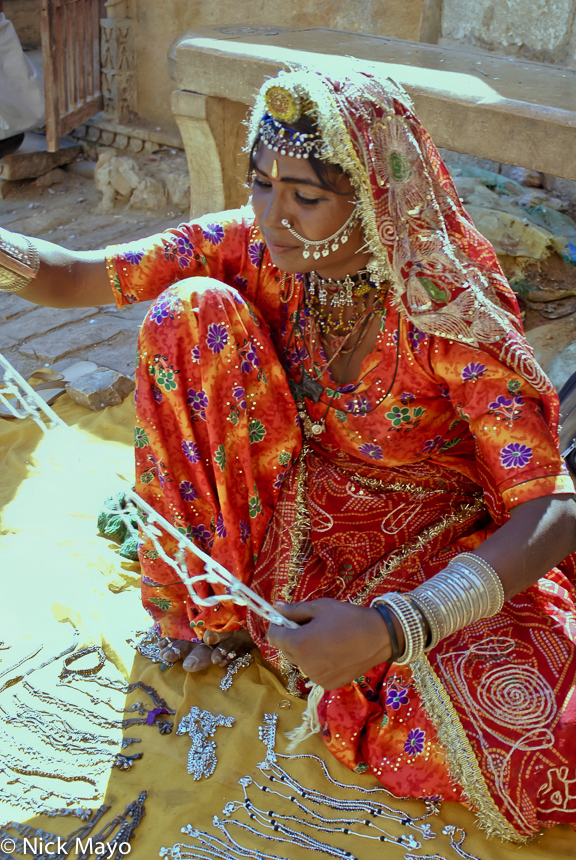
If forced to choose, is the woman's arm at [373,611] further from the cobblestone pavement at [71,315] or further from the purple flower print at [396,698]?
the cobblestone pavement at [71,315]

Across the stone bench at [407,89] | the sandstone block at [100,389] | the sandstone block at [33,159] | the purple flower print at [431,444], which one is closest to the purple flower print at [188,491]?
the purple flower print at [431,444]

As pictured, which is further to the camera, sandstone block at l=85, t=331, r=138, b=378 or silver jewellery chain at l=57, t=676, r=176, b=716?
sandstone block at l=85, t=331, r=138, b=378

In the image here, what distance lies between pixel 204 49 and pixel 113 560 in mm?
2453

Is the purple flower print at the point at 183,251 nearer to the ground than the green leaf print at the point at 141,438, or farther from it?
farther from it

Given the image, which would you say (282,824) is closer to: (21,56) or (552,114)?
(552,114)

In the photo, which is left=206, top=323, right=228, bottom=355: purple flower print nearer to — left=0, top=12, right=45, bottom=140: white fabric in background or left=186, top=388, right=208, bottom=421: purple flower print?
left=186, top=388, right=208, bottom=421: purple flower print

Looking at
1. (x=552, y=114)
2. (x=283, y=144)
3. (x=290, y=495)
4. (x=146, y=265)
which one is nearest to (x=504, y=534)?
(x=290, y=495)

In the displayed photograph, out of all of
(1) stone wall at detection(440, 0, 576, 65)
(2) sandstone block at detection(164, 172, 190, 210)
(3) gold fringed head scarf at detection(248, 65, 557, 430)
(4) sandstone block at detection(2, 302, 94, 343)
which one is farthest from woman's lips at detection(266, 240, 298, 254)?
(2) sandstone block at detection(164, 172, 190, 210)

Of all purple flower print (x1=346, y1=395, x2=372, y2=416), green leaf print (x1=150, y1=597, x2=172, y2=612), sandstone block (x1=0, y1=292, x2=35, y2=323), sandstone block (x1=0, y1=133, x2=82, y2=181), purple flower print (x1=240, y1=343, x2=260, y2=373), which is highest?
purple flower print (x1=240, y1=343, x2=260, y2=373)

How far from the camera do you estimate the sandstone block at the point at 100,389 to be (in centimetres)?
345

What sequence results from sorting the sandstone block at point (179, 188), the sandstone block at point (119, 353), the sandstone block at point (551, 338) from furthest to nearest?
1. the sandstone block at point (179, 188)
2. the sandstone block at point (119, 353)
3. the sandstone block at point (551, 338)

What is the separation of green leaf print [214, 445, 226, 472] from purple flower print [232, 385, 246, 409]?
0.39 feet

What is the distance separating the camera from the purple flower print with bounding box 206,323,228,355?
194cm

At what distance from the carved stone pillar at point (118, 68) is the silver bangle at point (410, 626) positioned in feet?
18.4
